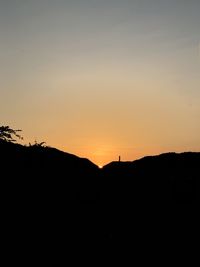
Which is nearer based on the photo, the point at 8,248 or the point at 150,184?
the point at 8,248

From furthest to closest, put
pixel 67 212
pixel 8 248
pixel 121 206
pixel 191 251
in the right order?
pixel 121 206 < pixel 67 212 < pixel 191 251 < pixel 8 248

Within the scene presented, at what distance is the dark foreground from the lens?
11.5 metres

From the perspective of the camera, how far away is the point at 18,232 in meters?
11.2

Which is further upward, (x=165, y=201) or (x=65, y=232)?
(x=165, y=201)

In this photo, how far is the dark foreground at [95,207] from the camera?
37.7 ft

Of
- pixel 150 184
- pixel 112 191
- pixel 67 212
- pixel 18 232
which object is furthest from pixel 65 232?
pixel 150 184

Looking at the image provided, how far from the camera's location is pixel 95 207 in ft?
43.2

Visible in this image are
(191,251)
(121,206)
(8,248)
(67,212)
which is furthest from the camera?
(121,206)

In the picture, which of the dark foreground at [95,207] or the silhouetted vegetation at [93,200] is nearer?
the dark foreground at [95,207]

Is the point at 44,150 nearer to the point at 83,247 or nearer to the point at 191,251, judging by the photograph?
the point at 83,247

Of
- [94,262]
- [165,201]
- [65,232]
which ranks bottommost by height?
[94,262]

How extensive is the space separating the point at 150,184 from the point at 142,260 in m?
2.59

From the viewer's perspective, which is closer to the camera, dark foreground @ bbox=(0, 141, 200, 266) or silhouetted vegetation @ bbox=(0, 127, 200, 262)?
dark foreground @ bbox=(0, 141, 200, 266)

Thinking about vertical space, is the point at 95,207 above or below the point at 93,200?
below
